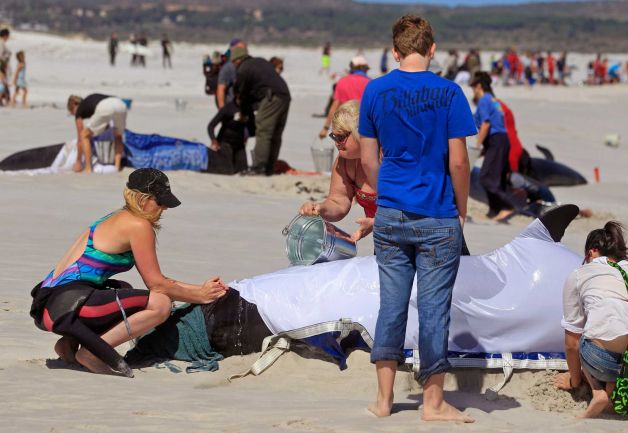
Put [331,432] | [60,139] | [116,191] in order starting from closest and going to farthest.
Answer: [331,432] < [116,191] < [60,139]

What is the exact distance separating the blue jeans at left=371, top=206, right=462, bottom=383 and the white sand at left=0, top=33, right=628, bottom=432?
0.30 m

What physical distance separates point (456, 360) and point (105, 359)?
5.38 feet

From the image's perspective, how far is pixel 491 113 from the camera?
1161cm

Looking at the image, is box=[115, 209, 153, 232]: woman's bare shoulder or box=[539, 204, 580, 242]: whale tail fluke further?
box=[539, 204, 580, 242]: whale tail fluke

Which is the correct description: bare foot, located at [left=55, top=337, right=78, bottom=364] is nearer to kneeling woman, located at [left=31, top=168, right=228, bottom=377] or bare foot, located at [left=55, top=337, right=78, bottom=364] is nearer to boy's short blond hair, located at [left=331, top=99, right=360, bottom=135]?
kneeling woman, located at [left=31, top=168, right=228, bottom=377]

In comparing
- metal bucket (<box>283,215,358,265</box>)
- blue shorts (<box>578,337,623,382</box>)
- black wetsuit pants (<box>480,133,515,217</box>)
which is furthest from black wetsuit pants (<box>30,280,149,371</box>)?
black wetsuit pants (<box>480,133,515,217</box>)

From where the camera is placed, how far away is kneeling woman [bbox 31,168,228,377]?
5414 mm

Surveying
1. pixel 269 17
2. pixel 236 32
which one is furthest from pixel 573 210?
pixel 269 17

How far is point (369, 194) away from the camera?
19.2ft

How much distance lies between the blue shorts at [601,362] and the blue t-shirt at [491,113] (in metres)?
6.70

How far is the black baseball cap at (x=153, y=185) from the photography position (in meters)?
5.43

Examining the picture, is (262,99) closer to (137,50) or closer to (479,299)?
(479,299)

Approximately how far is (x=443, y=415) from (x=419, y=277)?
0.58 m

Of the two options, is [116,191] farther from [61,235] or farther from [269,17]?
[269,17]
